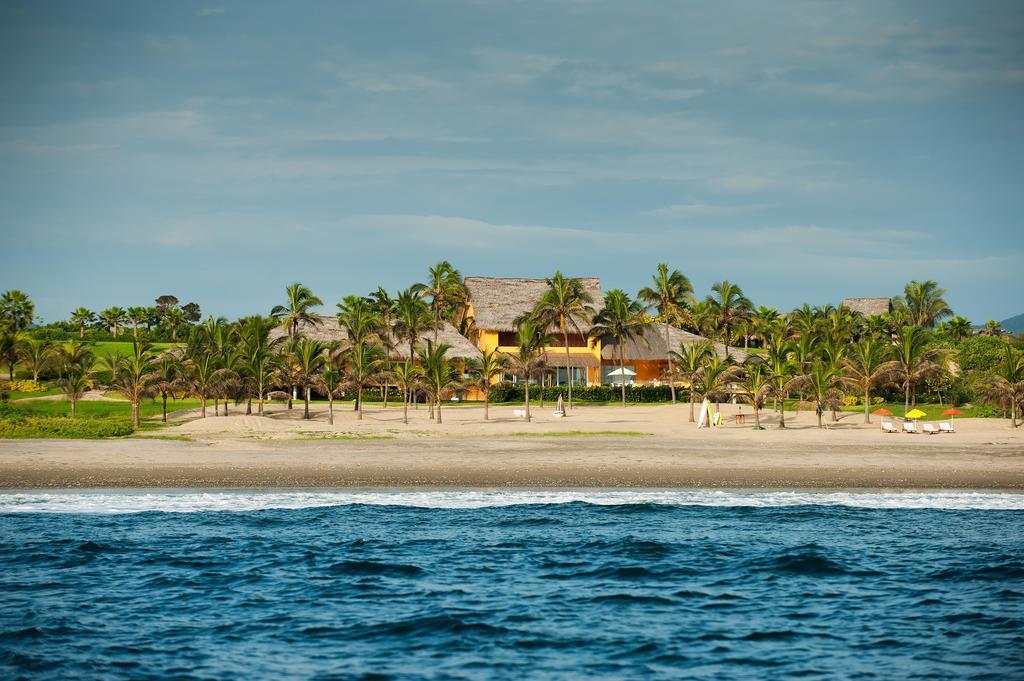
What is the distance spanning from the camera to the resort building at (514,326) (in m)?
72.3

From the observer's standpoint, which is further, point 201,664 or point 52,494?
point 52,494

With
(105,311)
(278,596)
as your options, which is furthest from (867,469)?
(105,311)

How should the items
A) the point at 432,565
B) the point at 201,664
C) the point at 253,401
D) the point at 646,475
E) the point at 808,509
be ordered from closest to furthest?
1. the point at 201,664
2. the point at 432,565
3. the point at 808,509
4. the point at 646,475
5. the point at 253,401

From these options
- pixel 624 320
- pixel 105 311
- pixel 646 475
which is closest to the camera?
pixel 646 475

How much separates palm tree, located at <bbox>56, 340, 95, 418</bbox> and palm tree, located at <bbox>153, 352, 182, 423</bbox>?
182 inches

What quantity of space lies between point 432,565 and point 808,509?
1107 centimetres

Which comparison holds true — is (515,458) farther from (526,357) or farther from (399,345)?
(399,345)

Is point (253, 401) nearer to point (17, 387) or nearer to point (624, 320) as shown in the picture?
point (17, 387)

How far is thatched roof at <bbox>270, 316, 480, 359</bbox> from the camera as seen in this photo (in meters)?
67.0

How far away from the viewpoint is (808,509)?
2502 centimetres

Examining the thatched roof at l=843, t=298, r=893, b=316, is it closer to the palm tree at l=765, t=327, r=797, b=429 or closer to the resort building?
the resort building

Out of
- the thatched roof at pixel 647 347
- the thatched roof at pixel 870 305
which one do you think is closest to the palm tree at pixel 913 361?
the thatched roof at pixel 647 347

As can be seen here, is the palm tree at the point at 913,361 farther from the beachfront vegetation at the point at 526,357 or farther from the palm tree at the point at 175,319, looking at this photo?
the palm tree at the point at 175,319

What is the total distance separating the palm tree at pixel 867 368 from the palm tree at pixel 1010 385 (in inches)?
205
